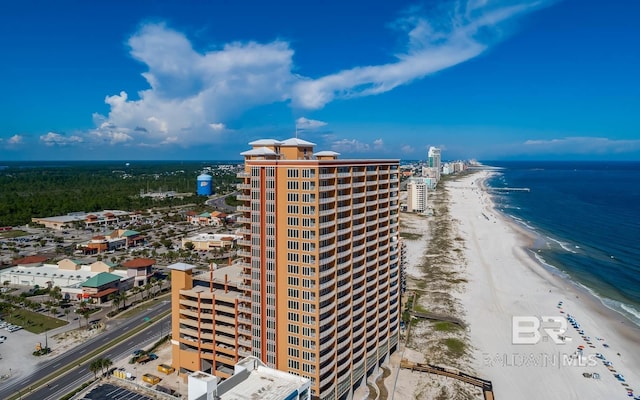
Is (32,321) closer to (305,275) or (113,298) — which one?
(113,298)

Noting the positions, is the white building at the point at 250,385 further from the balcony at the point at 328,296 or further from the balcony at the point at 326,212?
the balcony at the point at 326,212

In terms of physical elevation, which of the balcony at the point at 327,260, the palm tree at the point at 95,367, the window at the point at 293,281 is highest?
the balcony at the point at 327,260

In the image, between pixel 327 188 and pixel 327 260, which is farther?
pixel 327 260

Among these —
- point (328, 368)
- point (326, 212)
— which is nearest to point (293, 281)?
point (326, 212)

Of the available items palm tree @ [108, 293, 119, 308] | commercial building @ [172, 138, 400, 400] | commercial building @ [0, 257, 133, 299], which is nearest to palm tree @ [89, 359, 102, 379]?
commercial building @ [172, 138, 400, 400]

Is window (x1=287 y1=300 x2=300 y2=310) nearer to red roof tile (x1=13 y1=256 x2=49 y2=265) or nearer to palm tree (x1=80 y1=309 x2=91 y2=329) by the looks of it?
palm tree (x1=80 y1=309 x2=91 y2=329)

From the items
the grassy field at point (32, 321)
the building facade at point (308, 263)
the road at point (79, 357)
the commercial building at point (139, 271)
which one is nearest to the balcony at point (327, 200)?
the building facade at point (308, 263)
